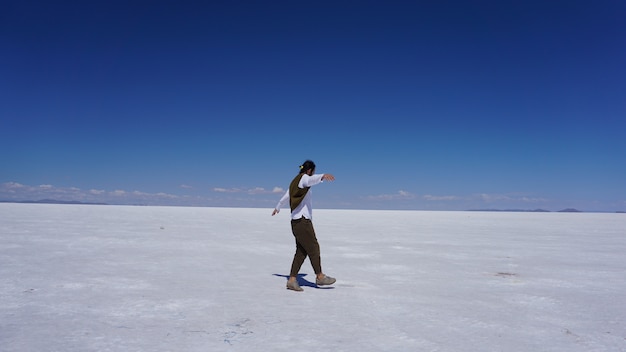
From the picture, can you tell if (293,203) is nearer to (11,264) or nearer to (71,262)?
(71,262)

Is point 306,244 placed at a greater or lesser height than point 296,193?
lesser

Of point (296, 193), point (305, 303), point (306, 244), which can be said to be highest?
point (296, 193)

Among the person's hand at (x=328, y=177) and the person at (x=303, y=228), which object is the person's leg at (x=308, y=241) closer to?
the person at (x=303, y=228)

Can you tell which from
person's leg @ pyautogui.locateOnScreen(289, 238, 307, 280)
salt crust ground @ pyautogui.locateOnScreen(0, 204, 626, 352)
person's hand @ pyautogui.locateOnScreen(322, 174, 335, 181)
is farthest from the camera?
person's leg @ pyautogui.locateOnScreen(289, 238, 307, 280)

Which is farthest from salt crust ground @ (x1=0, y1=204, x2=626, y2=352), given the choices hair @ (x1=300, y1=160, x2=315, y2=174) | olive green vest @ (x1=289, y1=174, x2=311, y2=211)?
hair @ (x1=300, y1=160, x2=315, y2=174)

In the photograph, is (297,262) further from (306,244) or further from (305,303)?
(305,303)

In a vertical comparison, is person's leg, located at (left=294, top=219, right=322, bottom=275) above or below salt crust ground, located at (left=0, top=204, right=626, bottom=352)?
above

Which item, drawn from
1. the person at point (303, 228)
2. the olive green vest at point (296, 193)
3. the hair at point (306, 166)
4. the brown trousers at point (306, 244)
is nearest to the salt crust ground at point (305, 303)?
the person at point (303, 228)

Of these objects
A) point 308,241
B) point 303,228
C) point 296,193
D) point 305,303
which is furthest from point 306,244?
point 305,303

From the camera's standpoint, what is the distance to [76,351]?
8.78ft

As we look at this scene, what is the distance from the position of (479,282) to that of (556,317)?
1.59 meters

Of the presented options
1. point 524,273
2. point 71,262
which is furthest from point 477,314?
point 71,262

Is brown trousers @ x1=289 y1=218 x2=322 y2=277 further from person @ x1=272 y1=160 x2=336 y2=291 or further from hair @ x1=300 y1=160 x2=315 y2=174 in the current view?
hair @ x1=300 y1=160 x2=315 y2=174

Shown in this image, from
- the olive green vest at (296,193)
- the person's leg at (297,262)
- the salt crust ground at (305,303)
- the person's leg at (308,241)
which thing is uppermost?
the olive green vest at (296,193)
